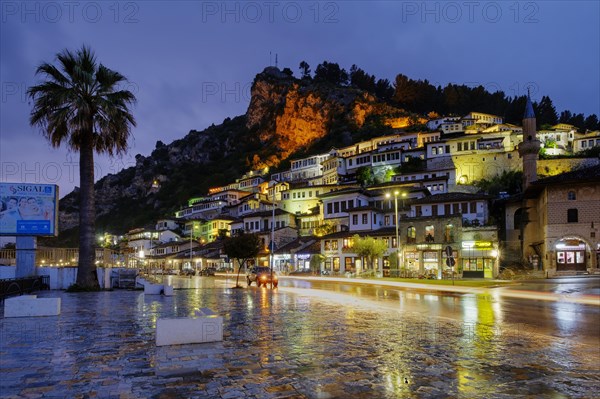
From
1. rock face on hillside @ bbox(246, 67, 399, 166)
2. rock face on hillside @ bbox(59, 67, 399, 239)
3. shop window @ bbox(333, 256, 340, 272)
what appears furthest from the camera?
rock face on hillside @ bbox(59, 67, 399, 239)

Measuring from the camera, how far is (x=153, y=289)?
25.4 metres

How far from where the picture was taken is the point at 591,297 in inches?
973

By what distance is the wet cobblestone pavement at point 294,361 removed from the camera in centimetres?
680

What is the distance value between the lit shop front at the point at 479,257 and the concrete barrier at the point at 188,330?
157 feet

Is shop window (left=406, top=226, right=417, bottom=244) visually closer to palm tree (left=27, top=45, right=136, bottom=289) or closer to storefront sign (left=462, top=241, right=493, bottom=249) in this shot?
storefront sign (left=462, top=241, right=493, bottom=249)

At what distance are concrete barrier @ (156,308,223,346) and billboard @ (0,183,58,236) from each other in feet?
61.4

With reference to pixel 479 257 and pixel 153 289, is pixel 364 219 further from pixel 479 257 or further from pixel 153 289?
pixel 153 289

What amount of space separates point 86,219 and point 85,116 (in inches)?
223

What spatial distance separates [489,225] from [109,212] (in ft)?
577

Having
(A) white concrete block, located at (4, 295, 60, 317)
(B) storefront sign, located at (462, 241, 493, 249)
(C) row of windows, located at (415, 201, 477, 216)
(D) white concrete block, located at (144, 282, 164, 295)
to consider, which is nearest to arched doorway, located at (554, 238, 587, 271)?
(B) storefront sign, located at (462, 241, 493, 249)

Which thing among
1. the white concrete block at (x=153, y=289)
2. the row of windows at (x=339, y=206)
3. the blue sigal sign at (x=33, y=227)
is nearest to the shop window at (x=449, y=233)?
the row of windows at (x=339, y=206)

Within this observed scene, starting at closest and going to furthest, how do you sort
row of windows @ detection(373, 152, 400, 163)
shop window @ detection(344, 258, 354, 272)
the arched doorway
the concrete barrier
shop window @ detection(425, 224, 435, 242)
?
the concrete barrier → the arched doorway → shop window @ detection(425, 224, 435, 242) → shop window @ detection(344, 258, 354, 272) → row of windows @ detection(373, 152, 400, 163)

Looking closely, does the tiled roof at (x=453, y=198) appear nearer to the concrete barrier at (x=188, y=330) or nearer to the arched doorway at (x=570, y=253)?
the arched doorway at (x=570, y=253)

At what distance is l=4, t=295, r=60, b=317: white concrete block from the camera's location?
14.5 m
